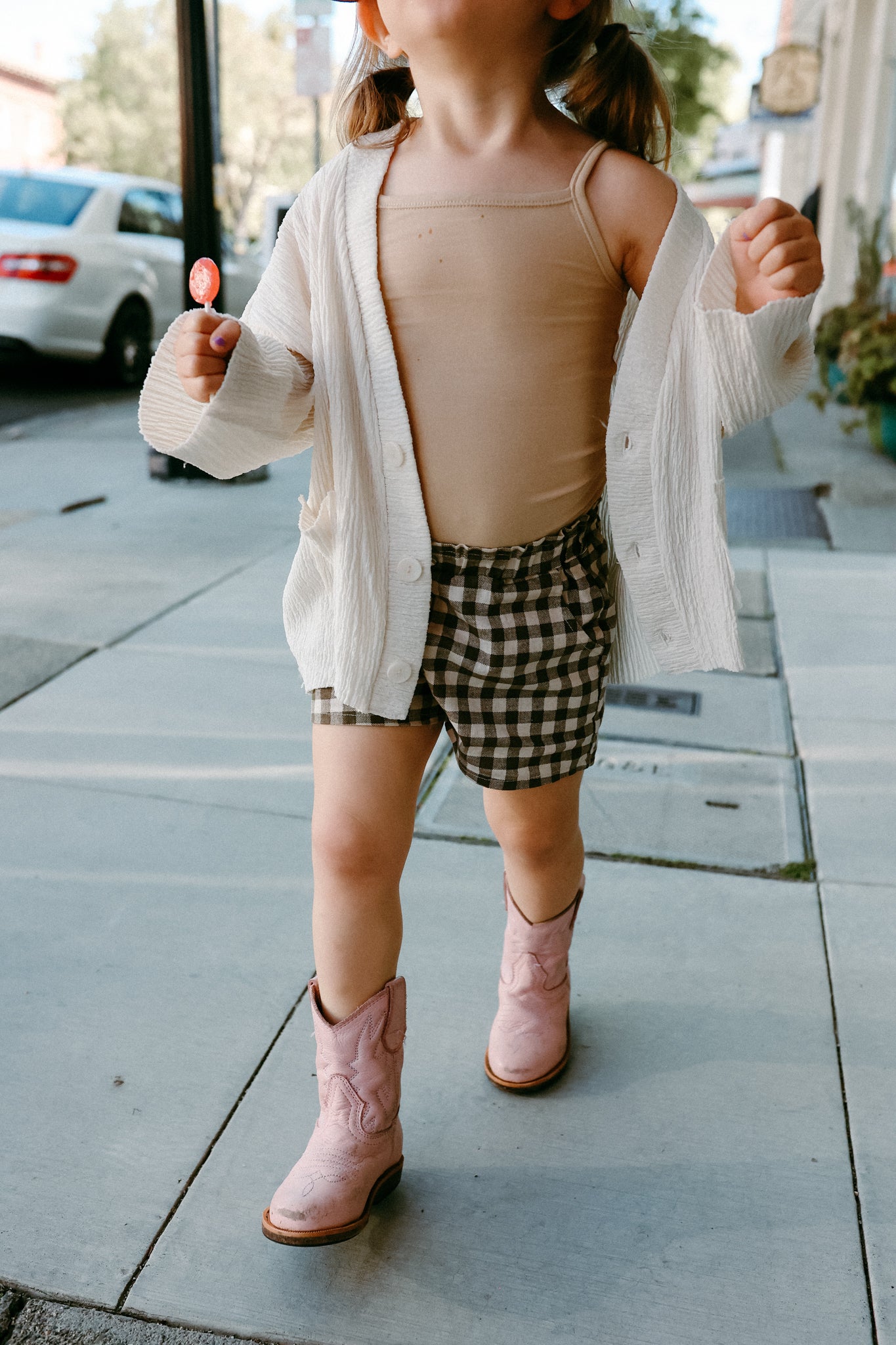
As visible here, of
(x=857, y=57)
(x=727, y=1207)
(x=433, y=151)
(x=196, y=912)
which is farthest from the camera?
(x=857, y=57)

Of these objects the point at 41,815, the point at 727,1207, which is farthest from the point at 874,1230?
the point at 41,815

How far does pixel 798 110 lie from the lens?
49.8 ft

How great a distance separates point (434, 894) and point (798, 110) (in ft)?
50.5

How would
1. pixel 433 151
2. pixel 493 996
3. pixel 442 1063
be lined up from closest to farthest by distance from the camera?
pixel 433 151
pixel 442 1063
pixel 493 996

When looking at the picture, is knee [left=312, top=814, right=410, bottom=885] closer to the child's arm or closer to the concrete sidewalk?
the concrete sidewalk

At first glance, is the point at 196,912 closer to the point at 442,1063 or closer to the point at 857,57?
the point at 442,1063

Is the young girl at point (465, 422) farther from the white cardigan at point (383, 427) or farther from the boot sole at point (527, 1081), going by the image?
the boot sole at point (527, 1081)

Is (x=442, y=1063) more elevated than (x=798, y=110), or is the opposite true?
(x=798, y=110)

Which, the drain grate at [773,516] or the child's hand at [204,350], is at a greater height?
the child's hand at [204,350]

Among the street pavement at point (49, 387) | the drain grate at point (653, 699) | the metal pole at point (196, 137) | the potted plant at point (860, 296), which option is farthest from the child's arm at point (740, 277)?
the street pavement at point (49, 387)

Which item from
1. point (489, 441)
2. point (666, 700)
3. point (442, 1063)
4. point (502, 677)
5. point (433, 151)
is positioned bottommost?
point (666, 700)

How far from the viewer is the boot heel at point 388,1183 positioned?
1.68 metres

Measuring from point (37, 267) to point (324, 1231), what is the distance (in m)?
9.27

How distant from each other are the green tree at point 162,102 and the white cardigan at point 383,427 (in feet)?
120
